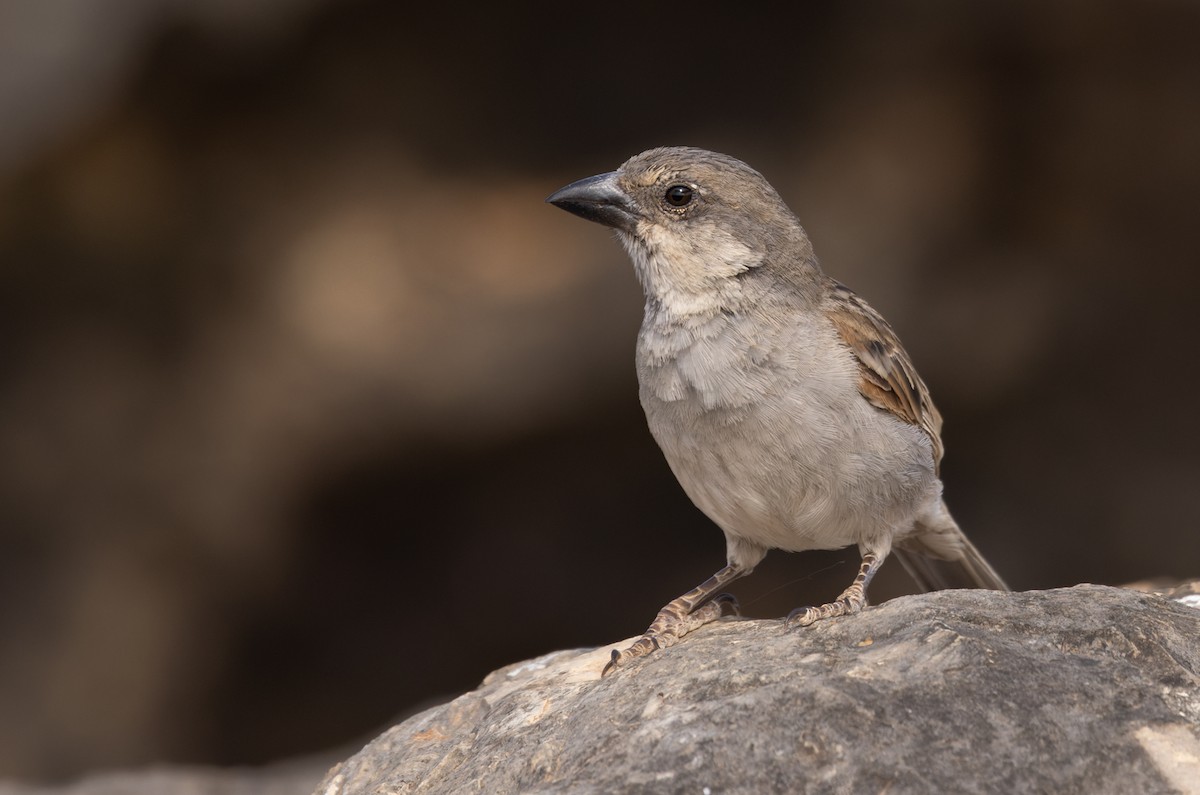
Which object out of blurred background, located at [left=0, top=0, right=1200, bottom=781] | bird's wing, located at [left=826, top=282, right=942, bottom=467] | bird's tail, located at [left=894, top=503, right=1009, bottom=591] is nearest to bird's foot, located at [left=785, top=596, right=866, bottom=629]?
bird's wing, located at [left=826, top=282, right=942, bottom=467]

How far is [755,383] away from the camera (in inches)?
183

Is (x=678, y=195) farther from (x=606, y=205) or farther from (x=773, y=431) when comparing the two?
(x=773, y=431)

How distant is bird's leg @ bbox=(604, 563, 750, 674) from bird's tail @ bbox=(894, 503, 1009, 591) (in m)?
0.94

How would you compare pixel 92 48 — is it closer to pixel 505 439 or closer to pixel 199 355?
pixel 199 355

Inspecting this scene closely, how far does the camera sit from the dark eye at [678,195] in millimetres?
5105

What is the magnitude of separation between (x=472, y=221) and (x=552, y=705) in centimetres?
621

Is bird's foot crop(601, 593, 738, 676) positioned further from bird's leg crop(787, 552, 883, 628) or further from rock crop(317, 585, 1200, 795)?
bird's leg crop(787, 552, 883, 628)

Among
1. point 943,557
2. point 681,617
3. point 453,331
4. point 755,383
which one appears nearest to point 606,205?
point 755,383

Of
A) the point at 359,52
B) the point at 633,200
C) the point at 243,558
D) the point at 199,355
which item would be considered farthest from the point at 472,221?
the point at 633,200

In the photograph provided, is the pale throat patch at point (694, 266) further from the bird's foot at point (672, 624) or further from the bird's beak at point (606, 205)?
the bird's foot at point (672, 624)

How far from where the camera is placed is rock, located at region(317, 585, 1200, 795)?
326 cm

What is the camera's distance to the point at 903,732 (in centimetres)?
336

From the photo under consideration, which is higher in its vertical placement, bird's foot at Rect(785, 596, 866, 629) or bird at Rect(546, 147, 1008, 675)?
bird at Rect(546, 147, 1008, 675)

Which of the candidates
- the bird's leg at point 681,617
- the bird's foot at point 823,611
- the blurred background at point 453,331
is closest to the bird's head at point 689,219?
the bird's leg at point 681,617
